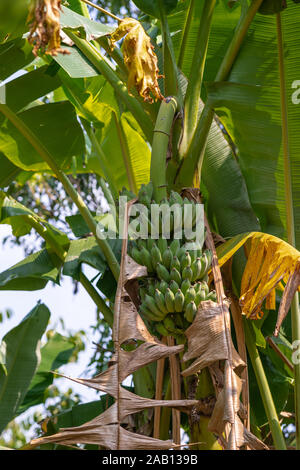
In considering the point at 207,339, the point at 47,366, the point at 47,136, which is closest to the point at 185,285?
the point at 207,339

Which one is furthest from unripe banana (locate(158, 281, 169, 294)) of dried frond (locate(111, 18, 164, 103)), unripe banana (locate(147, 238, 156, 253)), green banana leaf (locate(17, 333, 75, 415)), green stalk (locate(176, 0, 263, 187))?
green banana leaf (locate(17, 333, 75, 415))

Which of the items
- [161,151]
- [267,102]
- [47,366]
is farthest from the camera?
[47,366]

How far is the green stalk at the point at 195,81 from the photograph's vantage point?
1.63 metres

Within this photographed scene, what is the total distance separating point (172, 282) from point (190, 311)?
77mm

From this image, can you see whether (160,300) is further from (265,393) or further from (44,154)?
(44,154)

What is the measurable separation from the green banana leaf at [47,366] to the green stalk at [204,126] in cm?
119

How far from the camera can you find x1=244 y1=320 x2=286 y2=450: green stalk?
150 cm

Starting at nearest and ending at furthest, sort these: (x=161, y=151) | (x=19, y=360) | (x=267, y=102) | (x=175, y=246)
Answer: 1. (x=175, y=246)
2. (x=161, y=151)
3. (x=267, y=102)
4. (x=19, y=360)

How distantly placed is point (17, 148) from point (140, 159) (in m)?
0.46

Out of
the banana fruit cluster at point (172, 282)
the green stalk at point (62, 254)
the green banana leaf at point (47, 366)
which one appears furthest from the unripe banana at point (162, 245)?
the green banana leaf at point (47, 366)

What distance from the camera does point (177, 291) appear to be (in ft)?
4.22

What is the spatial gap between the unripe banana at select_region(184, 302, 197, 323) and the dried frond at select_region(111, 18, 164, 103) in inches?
20.7

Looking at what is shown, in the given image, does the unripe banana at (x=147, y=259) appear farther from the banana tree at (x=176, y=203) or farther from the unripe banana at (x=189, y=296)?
the unripe banana at (x=189, y=296)

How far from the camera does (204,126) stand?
1.64 metres
